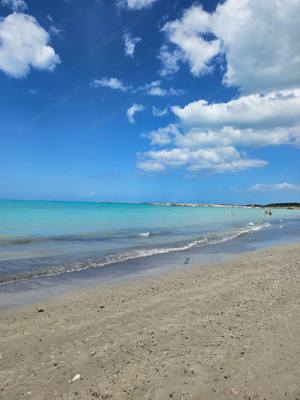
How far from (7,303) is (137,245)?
13044 mm

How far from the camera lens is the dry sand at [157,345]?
470cm

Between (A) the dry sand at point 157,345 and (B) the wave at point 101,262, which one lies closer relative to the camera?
(A) the dry sand at point 157,345

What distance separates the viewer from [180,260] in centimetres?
1648

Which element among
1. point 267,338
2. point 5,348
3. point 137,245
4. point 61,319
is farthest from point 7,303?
point 137,245

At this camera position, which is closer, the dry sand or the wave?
the dry sand

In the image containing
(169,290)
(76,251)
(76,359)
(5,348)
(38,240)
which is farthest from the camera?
(38,240)

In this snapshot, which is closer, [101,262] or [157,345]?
[157,345]

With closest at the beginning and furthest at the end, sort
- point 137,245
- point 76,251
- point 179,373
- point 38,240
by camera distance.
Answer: point 179,373
point 76,251
point 137,245
point 38,240

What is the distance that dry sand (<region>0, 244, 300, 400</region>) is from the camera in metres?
4.70

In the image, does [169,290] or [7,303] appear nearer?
[7,303]

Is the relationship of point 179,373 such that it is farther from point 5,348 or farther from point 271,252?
point 271,252

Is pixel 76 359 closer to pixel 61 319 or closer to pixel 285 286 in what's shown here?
pixel 61 319

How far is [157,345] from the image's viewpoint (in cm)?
602

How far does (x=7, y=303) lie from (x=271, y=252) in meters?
15.0
